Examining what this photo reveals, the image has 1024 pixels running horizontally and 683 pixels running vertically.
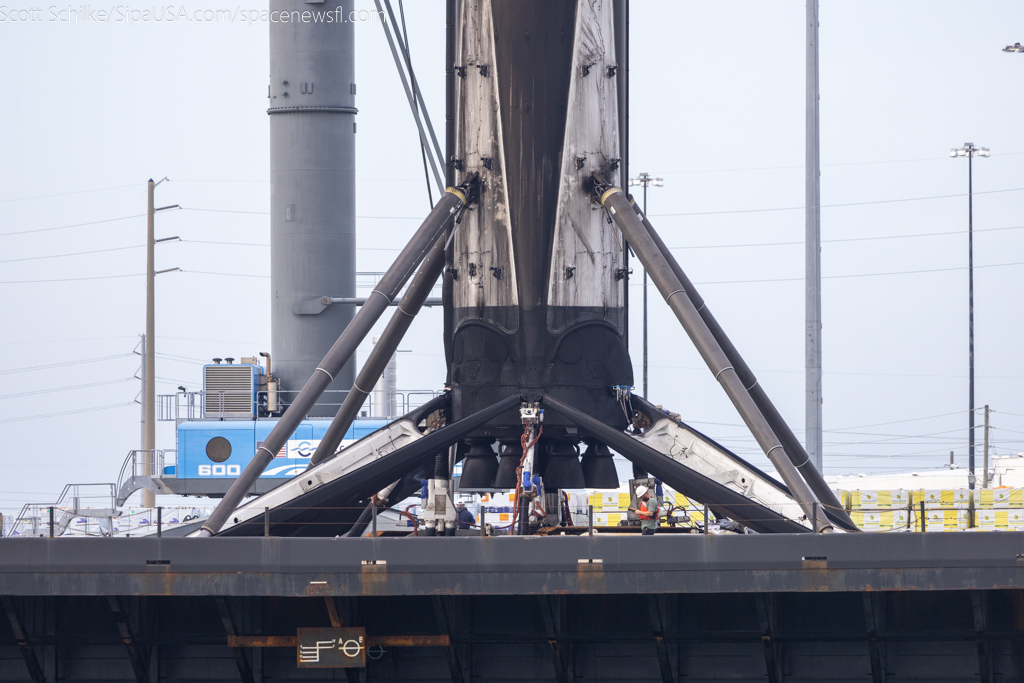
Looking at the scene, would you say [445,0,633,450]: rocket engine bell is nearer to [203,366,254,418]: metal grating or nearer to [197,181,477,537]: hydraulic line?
[197,181,477,537]: hydraulic line

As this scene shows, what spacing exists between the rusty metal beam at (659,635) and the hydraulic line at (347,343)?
5397 millimetres

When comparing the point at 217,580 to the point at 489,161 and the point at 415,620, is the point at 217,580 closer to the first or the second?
the point at 415,620

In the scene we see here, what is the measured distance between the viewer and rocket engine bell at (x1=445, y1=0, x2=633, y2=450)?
1681 centimetres

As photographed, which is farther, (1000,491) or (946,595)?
(1000,491)

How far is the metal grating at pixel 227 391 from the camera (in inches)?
1385

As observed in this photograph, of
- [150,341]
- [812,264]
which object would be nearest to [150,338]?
[150,341]

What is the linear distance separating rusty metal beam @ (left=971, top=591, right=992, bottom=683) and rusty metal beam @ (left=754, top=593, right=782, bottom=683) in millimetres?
2457

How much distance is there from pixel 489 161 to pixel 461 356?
303 cm

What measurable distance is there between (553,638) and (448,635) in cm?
131

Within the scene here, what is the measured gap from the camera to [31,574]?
13562 millimetres

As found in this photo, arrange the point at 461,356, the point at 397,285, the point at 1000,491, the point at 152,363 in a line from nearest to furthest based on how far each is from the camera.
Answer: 1. the point at 397,285
2. the point at 461,356
3. the point at 1000,491
4. the point at 152,363

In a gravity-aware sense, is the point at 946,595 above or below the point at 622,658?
above

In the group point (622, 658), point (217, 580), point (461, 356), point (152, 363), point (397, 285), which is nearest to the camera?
point (217, 580)

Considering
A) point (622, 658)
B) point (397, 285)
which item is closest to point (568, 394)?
point (397, 285)
